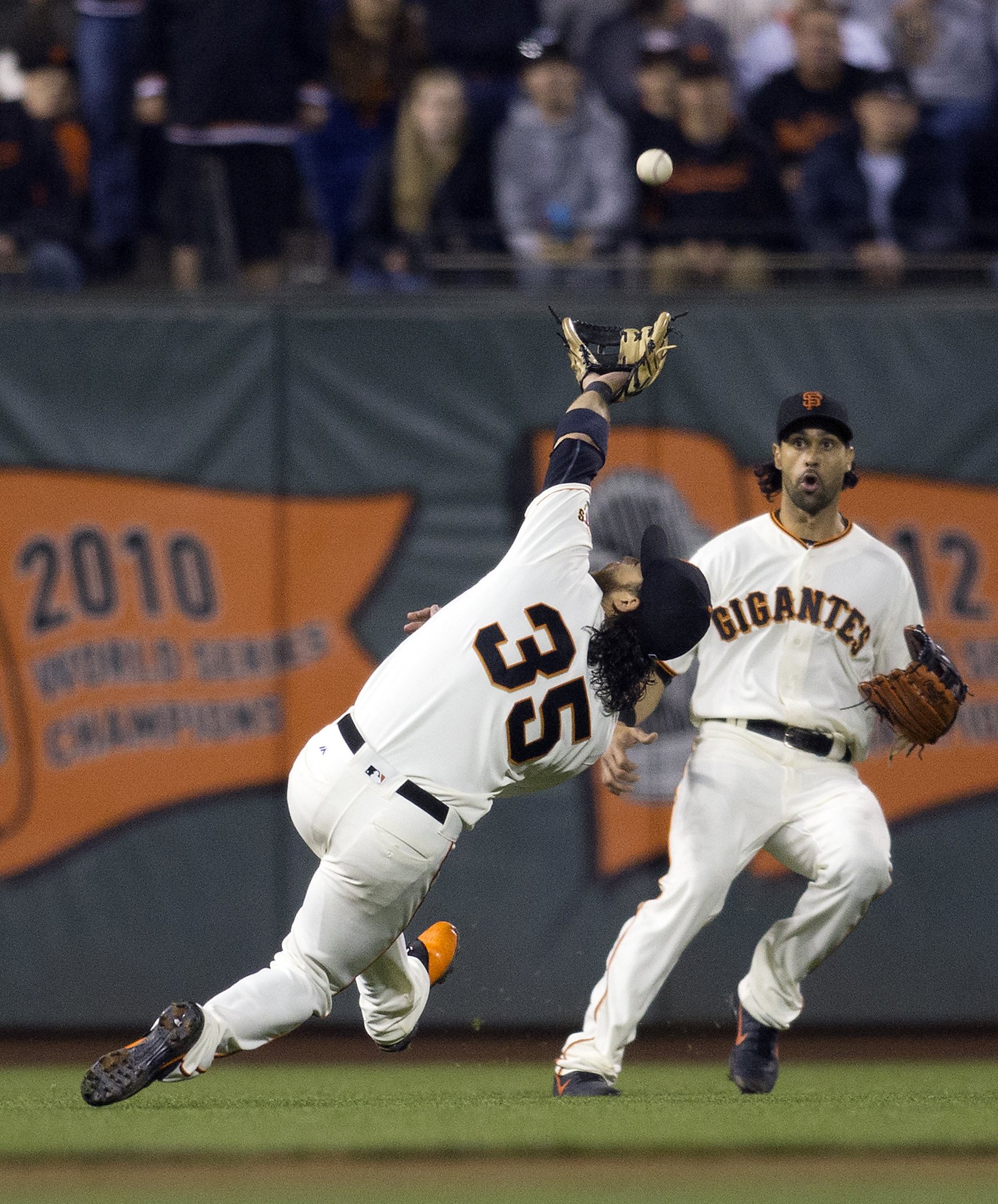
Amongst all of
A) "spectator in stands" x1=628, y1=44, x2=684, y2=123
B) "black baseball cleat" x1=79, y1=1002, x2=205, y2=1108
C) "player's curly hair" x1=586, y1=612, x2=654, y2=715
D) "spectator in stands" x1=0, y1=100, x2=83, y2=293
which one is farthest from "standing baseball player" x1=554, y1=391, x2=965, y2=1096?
"spectator in stands" x1=0, y1=100, x2=83, y2=293

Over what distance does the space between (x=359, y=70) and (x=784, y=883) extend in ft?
14.2

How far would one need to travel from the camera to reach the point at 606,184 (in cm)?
820

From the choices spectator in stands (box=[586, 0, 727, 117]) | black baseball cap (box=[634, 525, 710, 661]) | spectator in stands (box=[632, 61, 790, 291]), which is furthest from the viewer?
spectator in stands (box=[586, 0, 727, 117])

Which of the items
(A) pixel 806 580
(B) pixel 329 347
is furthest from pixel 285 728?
(A) pixel 806 580

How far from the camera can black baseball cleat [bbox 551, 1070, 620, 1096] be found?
523cm

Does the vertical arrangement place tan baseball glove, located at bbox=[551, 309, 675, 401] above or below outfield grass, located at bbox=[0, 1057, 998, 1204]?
above

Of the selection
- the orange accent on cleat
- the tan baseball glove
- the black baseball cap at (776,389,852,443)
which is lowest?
the orange accent on cleat

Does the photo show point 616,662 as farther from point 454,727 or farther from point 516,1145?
point 516,1145

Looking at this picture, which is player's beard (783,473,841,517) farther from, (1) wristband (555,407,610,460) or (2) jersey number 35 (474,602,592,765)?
(2) jersey number 35 (474,602,592,765)

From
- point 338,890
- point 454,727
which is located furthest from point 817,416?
point 338,890

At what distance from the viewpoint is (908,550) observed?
766 centimetres

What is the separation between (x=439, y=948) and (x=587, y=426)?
1755 mm

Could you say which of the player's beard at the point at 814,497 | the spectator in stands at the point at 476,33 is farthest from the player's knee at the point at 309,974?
the spectator in stands at the point at 476,33

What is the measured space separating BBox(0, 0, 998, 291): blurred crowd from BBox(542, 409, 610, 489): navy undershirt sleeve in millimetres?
3108
